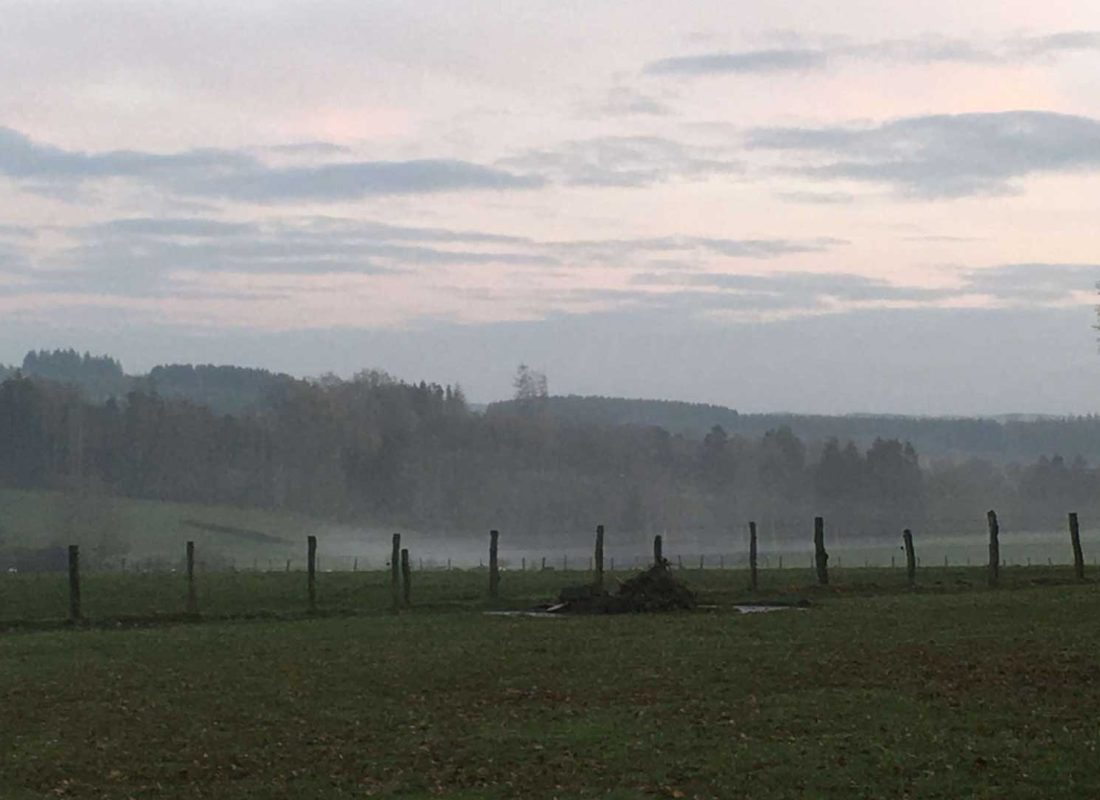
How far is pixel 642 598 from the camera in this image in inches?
1439

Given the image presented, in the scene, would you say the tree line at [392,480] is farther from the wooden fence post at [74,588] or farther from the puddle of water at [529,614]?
the wooden fence post at [74,588]

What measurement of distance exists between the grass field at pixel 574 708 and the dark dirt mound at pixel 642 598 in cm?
284

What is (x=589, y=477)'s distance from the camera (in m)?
199

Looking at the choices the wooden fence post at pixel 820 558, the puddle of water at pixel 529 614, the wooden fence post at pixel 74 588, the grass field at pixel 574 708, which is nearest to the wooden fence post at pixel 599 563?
the puddle of water at pixel 529 614

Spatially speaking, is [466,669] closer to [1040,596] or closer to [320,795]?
[320,795]

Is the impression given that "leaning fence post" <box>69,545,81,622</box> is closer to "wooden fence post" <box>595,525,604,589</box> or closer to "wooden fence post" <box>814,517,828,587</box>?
"wooden fence post" <box>595,525,604,589</box>

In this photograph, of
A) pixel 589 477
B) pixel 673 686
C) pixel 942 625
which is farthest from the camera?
pixel 589 477

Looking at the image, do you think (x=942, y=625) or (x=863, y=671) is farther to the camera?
(x=942, y=625)

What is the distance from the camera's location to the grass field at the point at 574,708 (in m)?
14.9

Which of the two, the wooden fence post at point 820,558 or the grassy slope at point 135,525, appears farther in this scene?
the grassy slope at point 135,525

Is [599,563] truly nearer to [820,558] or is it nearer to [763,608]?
[763,608]

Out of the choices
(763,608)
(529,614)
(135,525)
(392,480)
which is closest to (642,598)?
(529,614)

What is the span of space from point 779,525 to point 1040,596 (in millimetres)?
140592

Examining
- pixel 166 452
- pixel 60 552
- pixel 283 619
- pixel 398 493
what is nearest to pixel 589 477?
pixel 398 493
